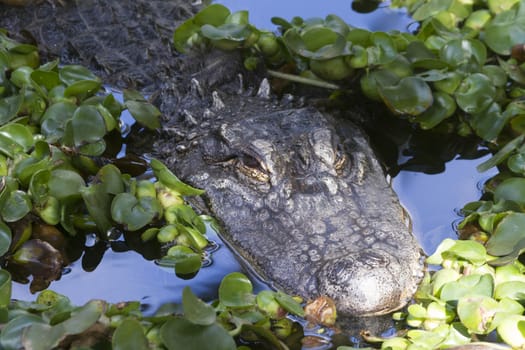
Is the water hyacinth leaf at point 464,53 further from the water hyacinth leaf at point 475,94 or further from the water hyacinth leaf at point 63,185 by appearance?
the water hyacinth leaf at point 63,185

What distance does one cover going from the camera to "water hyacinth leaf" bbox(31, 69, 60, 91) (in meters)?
4.38

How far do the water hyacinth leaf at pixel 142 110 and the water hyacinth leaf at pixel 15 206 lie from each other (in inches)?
36.6

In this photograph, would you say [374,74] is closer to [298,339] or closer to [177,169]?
[177,169]

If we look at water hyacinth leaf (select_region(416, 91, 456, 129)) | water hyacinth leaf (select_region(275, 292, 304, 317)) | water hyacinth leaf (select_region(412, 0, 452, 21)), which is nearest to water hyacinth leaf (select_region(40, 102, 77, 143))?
water hyacinth leaf (select_region(275, 292, 304, 317))

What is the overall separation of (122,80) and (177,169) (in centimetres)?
97

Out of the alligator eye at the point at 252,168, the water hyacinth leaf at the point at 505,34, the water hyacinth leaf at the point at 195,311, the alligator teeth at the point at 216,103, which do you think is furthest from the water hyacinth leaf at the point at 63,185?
the water hyacinth leaf at the point at 505,34

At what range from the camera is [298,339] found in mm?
3225

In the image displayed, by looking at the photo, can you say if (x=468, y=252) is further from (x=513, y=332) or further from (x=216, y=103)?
(x=216, y=103)

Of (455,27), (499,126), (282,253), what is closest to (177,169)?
(282,253)

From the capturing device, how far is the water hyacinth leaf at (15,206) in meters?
3.60

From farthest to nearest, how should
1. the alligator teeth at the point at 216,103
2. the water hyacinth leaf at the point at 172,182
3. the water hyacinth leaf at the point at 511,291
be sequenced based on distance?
the alligator teeth at the point at 216,103 < the water hyacinth leaf at the point at 172,182 < the water hyacinth leaf at the point at 511,291

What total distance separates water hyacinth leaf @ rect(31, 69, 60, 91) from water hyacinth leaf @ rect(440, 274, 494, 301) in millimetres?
2348

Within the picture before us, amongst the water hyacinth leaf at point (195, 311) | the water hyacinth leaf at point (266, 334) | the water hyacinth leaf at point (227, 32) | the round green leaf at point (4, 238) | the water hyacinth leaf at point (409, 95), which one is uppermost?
the water hyacinth leaf at point (227, 32)

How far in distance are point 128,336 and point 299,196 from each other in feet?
4.41
